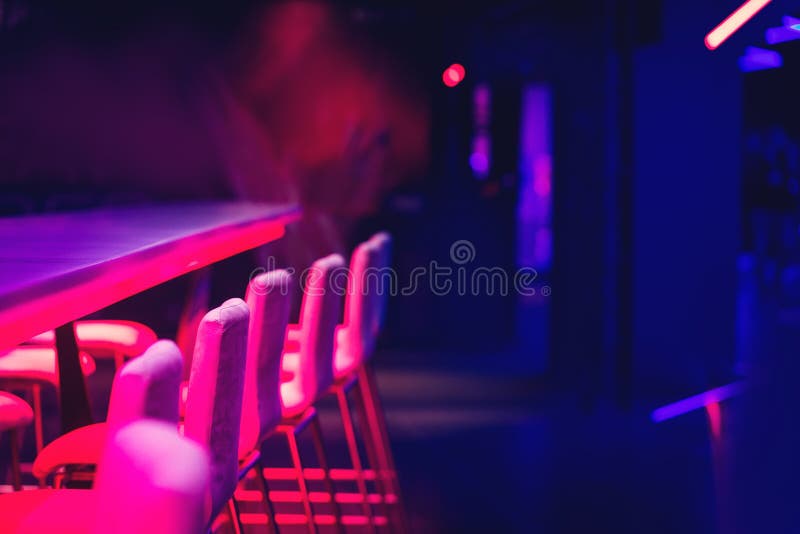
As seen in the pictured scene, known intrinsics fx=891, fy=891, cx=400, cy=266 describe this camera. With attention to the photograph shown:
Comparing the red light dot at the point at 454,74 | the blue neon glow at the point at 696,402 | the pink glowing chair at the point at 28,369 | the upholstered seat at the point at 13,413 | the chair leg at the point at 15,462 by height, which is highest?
the red light dot at the point at 454,74

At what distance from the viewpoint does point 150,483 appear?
0.75 m

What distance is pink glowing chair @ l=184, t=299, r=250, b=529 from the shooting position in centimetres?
144

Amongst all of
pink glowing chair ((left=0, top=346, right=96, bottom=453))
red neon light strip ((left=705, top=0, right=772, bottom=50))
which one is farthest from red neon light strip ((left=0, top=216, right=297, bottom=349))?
red neon light strip ((left=705, top=0, right=772, bottom=50))

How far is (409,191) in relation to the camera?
702cm

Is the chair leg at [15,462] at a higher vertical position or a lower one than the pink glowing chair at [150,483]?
lower

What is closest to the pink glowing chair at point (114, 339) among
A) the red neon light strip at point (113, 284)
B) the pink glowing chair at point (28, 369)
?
the pink glowing chair at point (28, 369)

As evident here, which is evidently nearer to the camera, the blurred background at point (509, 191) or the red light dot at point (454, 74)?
the blurred background at point (509, 191)

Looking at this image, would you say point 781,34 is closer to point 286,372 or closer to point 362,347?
point 362,347

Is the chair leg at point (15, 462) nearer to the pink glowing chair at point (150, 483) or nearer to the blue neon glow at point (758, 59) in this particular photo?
the pink glowing chair at point (150, 483)

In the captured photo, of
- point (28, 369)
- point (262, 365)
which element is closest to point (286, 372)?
point (28, 369)

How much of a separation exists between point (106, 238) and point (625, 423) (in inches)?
121

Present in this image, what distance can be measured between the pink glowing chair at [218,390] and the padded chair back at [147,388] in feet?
0.82

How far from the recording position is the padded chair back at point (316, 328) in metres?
2.33

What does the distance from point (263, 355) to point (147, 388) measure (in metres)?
0.86
